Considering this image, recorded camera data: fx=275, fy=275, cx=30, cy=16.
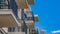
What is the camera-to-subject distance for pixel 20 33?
17906 mm

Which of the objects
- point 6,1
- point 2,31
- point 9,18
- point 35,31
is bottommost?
point 35,31

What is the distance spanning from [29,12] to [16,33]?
470cm

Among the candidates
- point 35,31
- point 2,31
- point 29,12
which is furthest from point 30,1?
point 35,31

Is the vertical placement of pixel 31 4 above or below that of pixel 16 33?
above

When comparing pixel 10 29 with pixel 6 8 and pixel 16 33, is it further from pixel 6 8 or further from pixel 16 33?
pixel 6 8

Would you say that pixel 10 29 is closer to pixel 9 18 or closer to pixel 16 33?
pixel 16 33

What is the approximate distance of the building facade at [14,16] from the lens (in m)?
12.3

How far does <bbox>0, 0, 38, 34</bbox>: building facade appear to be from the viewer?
485 inches

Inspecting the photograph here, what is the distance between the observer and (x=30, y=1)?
19.8 m

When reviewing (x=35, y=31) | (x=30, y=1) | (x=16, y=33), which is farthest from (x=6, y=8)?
(x=35, y=31)

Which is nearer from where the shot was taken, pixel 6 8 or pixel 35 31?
pixel 6 8

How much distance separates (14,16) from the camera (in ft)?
42.0

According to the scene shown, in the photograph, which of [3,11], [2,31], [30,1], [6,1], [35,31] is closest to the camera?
[3,11]

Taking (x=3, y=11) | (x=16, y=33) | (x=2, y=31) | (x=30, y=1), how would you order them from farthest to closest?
(x=30, y=1) → (x=16, y=33) → (x=2, y=31) → (x=3, y=11)
